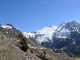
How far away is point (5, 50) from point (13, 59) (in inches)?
321

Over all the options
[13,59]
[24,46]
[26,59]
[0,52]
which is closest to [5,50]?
[0,52]

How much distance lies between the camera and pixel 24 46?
5525 cm

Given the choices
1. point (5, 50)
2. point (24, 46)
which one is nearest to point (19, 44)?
point (24, 46)

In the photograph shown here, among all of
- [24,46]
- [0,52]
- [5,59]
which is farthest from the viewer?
[24,46]

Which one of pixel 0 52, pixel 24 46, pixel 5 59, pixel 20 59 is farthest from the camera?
pixel 24 46

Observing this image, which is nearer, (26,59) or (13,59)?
(13,59)

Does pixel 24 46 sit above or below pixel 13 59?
above

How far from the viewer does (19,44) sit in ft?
184

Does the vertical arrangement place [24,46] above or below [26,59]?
above

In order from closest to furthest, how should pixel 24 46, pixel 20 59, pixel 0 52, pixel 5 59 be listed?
pixel 5 59 → pixel 20 59 → pixel 0 52 → pixel 24 46

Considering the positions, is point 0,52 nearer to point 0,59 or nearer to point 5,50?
point 5,50

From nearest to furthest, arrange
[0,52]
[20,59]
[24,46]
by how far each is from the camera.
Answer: [20,59] → [0,52] → [24,46]

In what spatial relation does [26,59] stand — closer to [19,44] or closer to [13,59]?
[13,59]

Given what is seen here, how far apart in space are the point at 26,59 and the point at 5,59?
24.8 feet
